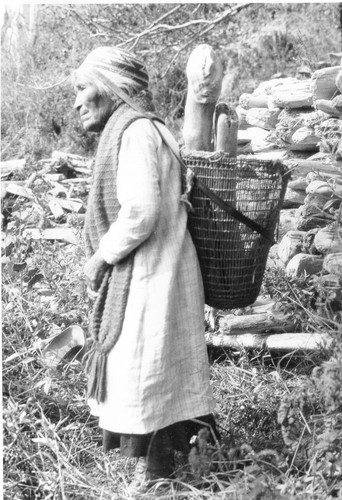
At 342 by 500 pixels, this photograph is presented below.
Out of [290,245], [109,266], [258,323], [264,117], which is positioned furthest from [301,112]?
[109,266]

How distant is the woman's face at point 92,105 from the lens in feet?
12.1

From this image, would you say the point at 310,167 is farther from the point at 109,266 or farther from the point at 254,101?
the point at 109,266

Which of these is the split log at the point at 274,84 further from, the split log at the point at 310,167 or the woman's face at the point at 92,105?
the woman's face at the point at 92,105

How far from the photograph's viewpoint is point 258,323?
511 centimetres

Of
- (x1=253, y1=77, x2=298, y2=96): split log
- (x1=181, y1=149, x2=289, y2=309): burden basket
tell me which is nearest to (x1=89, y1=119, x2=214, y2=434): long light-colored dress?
(x1=181, y1=149, x2=289, y2=309): burden basket

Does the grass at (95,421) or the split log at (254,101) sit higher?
the split log at (254,101)

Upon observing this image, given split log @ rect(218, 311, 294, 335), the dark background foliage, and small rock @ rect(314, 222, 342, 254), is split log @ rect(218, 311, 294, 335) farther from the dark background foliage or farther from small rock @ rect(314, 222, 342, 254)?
the dark background foliage

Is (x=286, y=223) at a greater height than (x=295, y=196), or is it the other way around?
(x=295, y=196)

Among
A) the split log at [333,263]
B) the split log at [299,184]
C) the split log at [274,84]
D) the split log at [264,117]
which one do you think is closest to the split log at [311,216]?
the split log at [299,184]

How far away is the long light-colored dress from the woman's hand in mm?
76

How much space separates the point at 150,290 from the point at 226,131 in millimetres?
829

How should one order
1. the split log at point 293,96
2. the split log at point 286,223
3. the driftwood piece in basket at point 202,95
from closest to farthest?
the driftwood piece in basket at point 202,95 < the split log at point 286,223 < the split log at point 293,96

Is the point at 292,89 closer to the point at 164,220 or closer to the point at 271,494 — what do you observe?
the point at 164,220

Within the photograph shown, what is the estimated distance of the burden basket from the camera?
12.2ft
